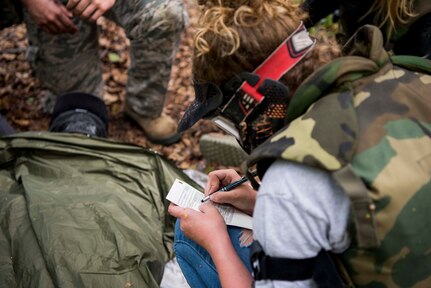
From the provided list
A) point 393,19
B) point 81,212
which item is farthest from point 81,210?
point 393,19

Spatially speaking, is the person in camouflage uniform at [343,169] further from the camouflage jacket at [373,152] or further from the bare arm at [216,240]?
the bare arm at [216,240]

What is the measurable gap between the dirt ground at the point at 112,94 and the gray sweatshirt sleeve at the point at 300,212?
5.40ft

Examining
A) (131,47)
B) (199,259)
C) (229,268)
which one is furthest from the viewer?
(131,47)

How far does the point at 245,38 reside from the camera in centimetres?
112

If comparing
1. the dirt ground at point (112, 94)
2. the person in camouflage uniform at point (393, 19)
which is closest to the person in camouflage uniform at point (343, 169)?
the person in camouflage uniform at point (393, 19)

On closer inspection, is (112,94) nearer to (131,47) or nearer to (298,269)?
(131,47)

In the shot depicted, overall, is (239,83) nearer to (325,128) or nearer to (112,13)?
(325,128)

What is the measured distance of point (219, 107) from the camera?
120cm

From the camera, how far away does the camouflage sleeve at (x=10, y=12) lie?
2234 mm

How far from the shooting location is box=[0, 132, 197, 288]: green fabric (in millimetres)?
1652

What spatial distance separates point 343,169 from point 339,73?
0.23m

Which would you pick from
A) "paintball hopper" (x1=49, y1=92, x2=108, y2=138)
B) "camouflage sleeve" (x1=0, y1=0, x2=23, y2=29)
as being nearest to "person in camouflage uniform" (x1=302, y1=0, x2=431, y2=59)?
"paintball hopper" (x1=49, y1=92, x2=108, y2=138)

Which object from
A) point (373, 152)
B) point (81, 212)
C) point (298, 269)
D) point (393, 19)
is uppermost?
point (373, 152)

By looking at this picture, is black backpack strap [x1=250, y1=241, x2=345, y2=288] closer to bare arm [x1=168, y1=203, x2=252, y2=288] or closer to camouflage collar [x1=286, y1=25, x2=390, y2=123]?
bare arm [x1=168, y1=203, x2=252, y2=288]
